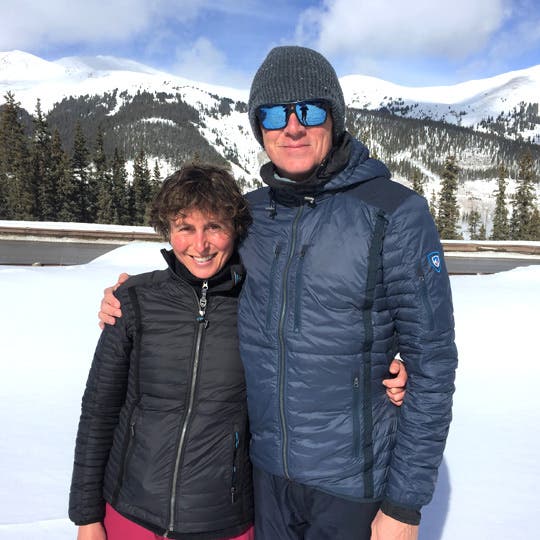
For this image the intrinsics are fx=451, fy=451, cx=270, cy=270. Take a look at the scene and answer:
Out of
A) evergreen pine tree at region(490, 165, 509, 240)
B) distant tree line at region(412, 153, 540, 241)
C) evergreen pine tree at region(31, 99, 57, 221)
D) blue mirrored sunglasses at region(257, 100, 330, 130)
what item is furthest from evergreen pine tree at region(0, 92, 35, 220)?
evergreen pine tree at region(490, 165, 509, 240)

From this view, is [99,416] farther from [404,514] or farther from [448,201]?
[448,201]

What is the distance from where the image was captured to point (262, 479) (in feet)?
5.57

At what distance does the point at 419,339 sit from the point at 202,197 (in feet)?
2.98

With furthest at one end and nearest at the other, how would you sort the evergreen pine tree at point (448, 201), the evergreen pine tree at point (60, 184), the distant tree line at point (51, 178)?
the evergreen pine tree at point (448, 201)
the evergreen pine tree at point (60, 184)
the distant tree line at point (51, 178)

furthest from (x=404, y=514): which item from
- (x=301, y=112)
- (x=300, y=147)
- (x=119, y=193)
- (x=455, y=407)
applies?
(x=119, y=193)

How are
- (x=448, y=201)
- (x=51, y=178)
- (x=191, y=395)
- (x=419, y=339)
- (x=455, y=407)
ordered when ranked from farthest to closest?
(x=448, y=201) < (x=51, y=178) < (x=455, y=407) < (x=191, y=395) < (x=419, y=339)

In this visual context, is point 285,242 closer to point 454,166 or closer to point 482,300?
point 482,300

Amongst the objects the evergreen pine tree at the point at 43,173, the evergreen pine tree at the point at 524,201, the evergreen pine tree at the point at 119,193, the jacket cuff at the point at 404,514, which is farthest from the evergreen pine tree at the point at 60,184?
the evergreen pine tree at the point at 524,201

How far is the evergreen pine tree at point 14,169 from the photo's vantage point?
31.7 m

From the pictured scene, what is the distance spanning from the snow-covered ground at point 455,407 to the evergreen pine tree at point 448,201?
2994 cm

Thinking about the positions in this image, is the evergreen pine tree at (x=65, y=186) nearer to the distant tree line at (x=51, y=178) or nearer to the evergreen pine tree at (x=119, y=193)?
the distant tree line at (x=51, y=178)

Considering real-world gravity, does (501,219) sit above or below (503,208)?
below

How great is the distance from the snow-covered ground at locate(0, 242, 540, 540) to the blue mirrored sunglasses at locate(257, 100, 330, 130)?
2506 millimetres

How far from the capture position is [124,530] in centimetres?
169
